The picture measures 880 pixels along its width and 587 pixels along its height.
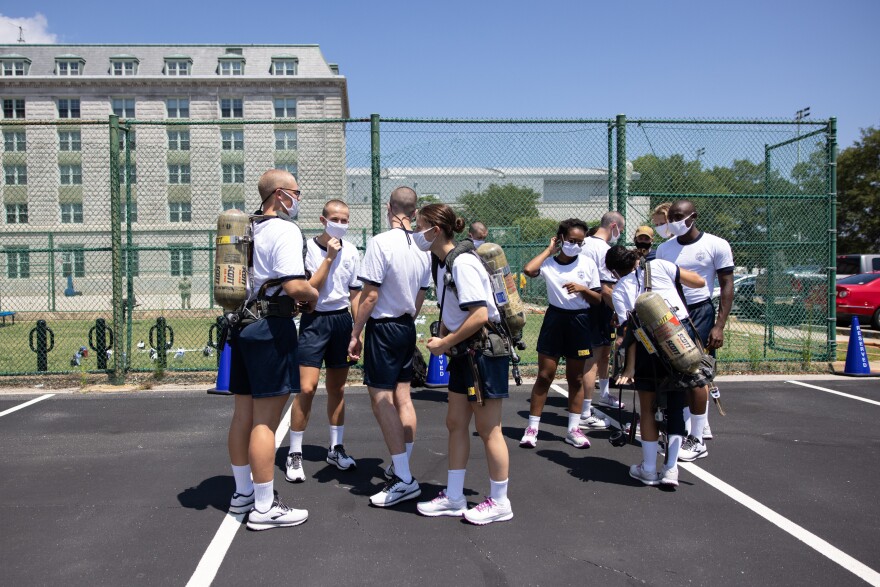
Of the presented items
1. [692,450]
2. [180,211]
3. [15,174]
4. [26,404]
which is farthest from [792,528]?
[15,174]

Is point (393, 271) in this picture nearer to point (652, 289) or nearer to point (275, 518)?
point (275, 518)

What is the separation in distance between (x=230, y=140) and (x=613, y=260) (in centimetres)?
610

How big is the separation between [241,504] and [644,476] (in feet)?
9.37

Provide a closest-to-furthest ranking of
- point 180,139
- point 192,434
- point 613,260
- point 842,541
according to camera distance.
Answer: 1. point 842,541
2. point 613,260
3. point 192,434
4. point 180,139

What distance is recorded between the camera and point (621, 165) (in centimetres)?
870

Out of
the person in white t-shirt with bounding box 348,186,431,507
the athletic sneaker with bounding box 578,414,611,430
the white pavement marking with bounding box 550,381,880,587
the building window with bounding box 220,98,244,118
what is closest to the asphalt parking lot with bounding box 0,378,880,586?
the white pavement marking with bounding box 550,381,880,587

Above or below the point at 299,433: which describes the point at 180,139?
above

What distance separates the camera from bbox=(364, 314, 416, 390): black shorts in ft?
14.6

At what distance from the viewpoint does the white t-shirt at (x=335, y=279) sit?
5.04 metres

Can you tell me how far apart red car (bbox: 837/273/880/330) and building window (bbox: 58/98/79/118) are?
51708 millimetres

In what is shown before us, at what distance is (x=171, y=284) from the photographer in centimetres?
1325

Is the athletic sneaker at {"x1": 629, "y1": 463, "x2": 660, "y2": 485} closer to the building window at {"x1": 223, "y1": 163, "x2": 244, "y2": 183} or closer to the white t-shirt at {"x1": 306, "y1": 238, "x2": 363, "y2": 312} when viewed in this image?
the white t-shirt at {"x1": 306, "y1": 238, "x2": 363, "y2": 312}

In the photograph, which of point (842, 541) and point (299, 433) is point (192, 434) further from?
point (842, 541)

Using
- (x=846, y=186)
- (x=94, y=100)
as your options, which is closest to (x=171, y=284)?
(x=846, y=186)
